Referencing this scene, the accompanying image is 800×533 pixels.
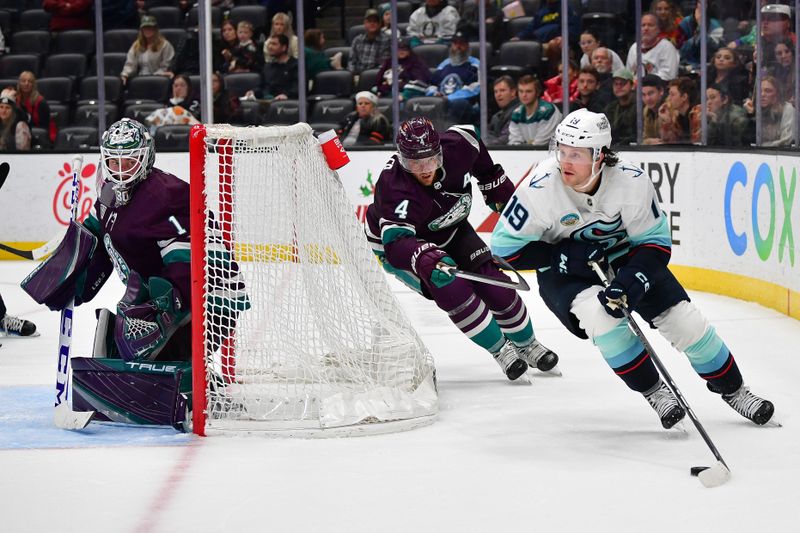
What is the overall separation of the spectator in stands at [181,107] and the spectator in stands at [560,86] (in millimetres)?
2368

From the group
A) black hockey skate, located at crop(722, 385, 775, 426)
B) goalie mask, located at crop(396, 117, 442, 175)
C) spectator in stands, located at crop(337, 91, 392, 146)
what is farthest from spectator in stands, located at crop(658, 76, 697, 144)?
black hockey skate, located at crop(722, 385, 775, 426)

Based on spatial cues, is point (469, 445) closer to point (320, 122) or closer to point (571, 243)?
point (571, 243)

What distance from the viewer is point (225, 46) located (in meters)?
8.11

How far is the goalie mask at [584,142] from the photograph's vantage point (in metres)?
3.22

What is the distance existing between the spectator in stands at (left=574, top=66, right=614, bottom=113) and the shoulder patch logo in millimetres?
3901

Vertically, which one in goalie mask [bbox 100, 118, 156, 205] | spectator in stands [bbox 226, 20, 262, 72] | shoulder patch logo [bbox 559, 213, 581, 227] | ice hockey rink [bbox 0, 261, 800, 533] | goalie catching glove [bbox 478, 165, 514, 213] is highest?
spectator in stands [bbox 226, 20, 262, 72]

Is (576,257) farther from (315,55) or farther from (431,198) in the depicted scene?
(315,55)

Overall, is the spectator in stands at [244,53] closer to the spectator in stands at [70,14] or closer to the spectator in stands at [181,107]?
the spectator in stands at [181,107]

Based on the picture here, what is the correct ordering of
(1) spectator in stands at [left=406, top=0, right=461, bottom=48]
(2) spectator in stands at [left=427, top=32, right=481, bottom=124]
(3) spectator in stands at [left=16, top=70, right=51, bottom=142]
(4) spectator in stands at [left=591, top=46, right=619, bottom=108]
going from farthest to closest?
(3) spectator in stands at [left=16, top=70, right=51, bottom=142]
(1) spectator in stands at [left=406, top=0, right=461, bottom=48]
(2) spectator in stands at [left=427, top=32, right=481, bottom=124]
(4) spectator in stands at [left=591, top=46, right=619, bottom=108]

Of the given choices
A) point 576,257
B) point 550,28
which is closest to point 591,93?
point 550,28

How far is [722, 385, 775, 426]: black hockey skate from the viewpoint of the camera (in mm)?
3410

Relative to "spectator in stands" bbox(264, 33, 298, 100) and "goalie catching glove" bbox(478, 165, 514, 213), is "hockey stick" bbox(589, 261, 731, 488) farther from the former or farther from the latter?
"spectator in stands" bbox(264, 33, 298, 100)

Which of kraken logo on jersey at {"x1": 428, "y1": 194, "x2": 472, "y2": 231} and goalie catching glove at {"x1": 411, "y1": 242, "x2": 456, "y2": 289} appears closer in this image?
goalie catching glove at {"x1": 411, "y1": 242, "x2": 456, "y2": 289}

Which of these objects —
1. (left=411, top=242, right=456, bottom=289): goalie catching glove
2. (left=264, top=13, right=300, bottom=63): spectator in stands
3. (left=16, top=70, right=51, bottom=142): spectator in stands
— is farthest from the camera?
(left=16, top=70, right=51, bottom=142): spectator in stands
